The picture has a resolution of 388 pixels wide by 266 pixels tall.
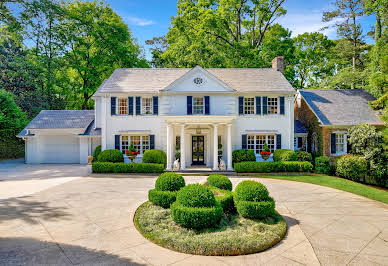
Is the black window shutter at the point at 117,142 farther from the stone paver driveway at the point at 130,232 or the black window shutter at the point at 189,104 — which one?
the stone paver driveway at the point at 130,232

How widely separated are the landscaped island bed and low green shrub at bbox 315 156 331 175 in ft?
37.8

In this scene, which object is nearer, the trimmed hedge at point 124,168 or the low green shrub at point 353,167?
the trimmed hedge at point 124,168

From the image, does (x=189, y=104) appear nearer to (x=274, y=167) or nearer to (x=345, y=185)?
(x=274, y=167)

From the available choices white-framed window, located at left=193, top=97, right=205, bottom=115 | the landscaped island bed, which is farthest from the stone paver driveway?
white-framed window, located at left=193, top=97, right=205, bottom=115

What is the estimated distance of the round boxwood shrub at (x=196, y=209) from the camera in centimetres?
594

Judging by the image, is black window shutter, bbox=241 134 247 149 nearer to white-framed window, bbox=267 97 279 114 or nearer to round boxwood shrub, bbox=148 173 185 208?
white-framed window, bbox=267 97 279 114

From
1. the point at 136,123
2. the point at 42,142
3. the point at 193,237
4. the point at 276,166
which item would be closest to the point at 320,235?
the point at 193,237

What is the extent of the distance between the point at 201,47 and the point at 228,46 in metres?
3.52

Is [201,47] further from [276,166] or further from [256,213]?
[256,213]

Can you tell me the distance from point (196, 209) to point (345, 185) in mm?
10971

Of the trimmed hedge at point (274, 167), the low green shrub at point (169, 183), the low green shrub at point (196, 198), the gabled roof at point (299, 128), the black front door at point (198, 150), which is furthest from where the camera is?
the gabled roof at point (299, 128)

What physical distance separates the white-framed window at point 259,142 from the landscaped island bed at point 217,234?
11.2m

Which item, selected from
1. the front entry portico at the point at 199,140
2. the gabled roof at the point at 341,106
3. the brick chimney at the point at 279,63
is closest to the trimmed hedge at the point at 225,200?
the front entry portico at the point at 199,140

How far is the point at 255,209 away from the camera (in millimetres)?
6551
